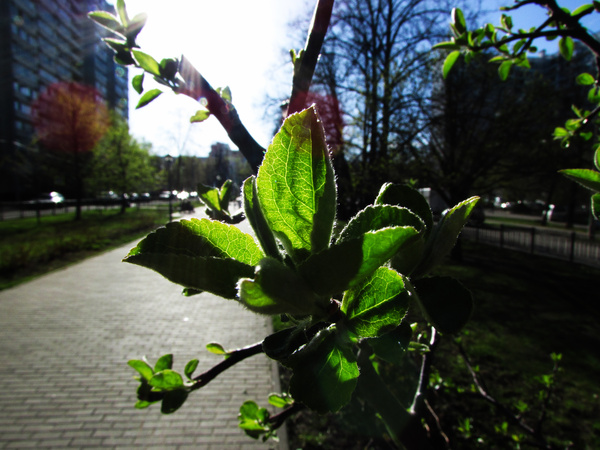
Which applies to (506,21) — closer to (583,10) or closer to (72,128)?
(583,10)

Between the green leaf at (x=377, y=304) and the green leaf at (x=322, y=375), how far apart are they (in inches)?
1.2

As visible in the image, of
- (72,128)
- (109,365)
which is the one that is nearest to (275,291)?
(109,365)

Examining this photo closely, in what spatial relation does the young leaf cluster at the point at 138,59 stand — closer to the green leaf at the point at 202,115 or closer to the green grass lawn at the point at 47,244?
the green leaf at the point at 202,115

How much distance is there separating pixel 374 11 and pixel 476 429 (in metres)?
14.6

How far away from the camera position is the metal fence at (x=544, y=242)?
1284cm

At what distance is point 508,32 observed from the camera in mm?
2059

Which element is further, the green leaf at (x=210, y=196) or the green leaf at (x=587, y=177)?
the green leaf at (x=210, y=196)

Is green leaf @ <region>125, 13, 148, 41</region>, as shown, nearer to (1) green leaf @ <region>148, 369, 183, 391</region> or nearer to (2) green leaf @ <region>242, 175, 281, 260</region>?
(2) green leaf @ <region>242, 175, 281, 260</region>

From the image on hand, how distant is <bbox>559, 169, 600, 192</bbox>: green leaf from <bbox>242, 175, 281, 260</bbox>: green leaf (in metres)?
0.66

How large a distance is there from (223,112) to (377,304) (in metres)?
0.54

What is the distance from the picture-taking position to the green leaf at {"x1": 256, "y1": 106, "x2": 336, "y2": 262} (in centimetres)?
34

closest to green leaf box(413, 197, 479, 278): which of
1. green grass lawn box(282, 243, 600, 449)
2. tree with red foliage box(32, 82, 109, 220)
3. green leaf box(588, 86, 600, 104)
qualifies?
green grass lawn box(282, 243, 600, 449)

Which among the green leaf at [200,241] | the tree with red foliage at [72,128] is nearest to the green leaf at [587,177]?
the green leaf at [200,241]

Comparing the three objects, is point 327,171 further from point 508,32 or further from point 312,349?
point 508,32
